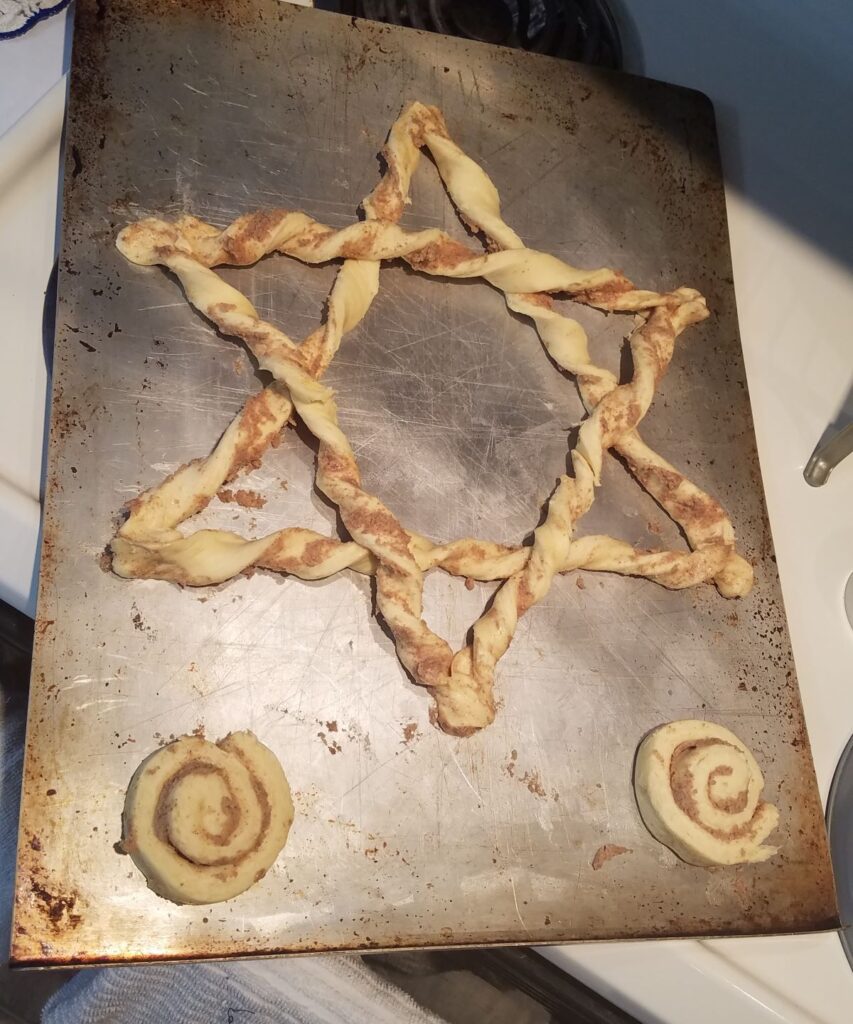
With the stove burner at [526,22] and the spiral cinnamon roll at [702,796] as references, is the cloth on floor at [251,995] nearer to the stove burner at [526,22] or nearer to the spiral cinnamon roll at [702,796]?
the spiral cinnamon roll at [702,796]

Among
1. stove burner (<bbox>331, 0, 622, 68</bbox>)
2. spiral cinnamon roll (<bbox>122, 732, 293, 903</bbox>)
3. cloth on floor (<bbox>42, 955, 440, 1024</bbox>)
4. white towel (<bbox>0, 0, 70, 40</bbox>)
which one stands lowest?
cloth on floor (<bbox>42, 955, 440, 1024</bbox>)

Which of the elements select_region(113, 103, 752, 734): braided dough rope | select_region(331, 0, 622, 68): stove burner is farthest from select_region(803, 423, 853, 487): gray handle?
select_region(331, 0, 622, 68): stove burner

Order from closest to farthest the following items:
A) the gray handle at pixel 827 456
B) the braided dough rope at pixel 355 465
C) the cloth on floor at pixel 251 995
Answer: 1. the braided dough rope at pixel 355 465
2. the cloth on floor at pixel 251 995
3. the gray handle at pixel 827 456

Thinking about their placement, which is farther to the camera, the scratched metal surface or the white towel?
the white towel

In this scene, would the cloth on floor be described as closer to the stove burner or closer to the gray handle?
the gray handle

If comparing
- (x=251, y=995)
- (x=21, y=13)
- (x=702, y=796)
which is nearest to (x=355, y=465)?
(x=702, y=796)

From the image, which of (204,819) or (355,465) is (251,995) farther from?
(355,465)

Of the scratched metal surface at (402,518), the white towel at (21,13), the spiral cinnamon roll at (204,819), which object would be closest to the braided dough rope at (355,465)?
the scratched metal surface at (402,518)

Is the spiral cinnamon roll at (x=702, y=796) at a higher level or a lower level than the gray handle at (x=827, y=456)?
lower
